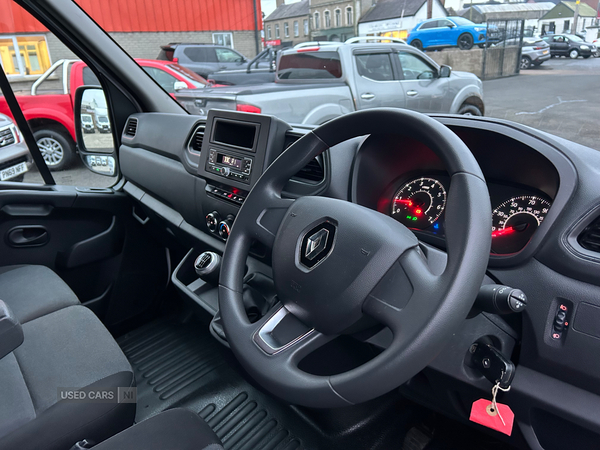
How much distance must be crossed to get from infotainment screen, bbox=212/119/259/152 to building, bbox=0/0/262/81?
2.81 ft

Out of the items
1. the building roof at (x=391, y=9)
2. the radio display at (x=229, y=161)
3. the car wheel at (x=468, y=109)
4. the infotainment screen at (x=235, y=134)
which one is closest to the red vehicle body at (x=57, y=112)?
the infotainment screen at (x=235, y=134)

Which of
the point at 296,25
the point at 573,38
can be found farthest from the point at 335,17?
the point at 573,38

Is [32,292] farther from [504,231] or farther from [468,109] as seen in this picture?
[468,109]

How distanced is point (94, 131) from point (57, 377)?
1666 mm

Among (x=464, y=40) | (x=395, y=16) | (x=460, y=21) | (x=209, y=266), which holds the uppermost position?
(x=395, y=16)

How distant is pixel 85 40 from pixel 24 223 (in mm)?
912

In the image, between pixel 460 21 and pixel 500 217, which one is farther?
pixel 460 21

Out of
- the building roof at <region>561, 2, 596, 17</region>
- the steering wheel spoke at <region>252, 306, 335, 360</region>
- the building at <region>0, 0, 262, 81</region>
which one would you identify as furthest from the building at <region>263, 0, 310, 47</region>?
the steering wheel spoke at <region>252, 306, 335, 360</region>

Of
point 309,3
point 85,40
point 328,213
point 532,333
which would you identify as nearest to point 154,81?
point 85,40

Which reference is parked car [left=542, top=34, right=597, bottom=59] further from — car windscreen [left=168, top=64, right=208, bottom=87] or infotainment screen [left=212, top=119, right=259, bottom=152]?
car windscreen [left=168, top=64, right=208, bottom=87]

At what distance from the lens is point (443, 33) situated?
15.0 metres

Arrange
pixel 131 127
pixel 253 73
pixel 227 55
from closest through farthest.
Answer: pixel 131 127 → pixel 253 73 → pixel 227 55

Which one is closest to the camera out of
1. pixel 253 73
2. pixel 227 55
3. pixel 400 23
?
pixel 253 73

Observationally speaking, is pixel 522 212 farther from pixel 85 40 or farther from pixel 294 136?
pixel 85 40
